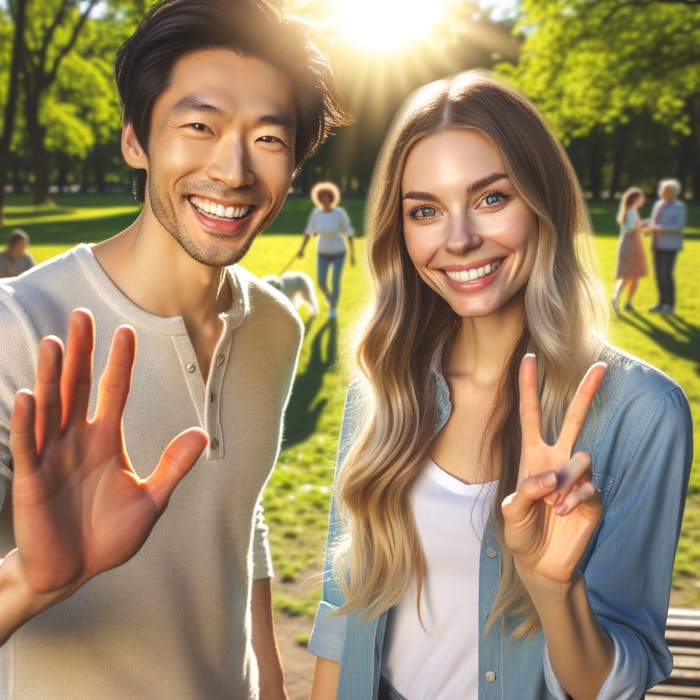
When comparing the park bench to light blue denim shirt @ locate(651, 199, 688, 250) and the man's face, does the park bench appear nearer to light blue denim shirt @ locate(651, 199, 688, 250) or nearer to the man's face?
the man's face

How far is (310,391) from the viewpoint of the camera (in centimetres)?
1092

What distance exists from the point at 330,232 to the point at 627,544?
13172 mm

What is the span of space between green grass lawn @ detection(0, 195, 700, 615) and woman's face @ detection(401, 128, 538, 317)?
1.17ft

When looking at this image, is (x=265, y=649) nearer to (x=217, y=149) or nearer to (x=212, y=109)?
(x=217, y=149)

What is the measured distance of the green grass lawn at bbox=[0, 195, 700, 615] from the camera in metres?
6.06

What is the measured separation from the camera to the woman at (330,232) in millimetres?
15117

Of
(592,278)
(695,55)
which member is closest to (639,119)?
(695,55)

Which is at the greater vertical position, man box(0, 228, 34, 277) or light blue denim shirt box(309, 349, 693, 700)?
light blue denim shirt box(309, 349, 693, 700)

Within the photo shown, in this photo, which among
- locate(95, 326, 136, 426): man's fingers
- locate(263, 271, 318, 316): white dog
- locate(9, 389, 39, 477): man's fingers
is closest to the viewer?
locate(9, 389, 39, 477): man's fingers

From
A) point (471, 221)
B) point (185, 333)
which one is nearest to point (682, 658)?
point (471, 221)

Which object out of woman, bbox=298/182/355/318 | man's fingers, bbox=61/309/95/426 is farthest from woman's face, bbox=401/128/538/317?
woman, bbox=298/182/355/318

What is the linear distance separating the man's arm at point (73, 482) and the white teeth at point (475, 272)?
43.2 inches

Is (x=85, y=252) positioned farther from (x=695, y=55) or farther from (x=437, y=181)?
(x=695, y=55)

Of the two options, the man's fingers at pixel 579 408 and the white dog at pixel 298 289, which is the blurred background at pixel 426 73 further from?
the white dog at pixel 298 289
